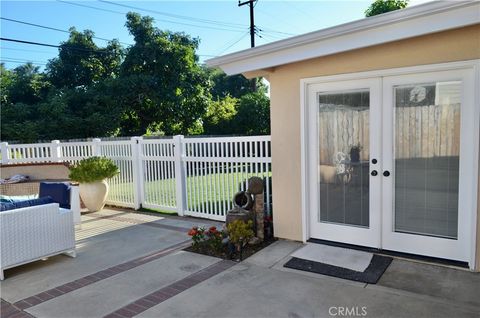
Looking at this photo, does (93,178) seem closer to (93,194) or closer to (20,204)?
(93,194)

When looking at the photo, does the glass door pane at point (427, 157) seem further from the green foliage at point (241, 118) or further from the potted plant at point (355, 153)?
the green foliage at point (241, 118)

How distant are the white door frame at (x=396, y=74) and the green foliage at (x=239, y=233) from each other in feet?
2.95

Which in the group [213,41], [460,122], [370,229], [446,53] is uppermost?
[213,41]

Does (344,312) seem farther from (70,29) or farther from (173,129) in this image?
(70,29)

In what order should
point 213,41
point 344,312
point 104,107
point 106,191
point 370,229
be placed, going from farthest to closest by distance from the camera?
point 213,41, point 104,107, point 106,191, point 370,229, point 344,312

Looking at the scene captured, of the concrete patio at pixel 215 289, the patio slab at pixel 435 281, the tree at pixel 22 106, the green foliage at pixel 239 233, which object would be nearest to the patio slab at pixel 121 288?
the concrete patio at pixel 215 289

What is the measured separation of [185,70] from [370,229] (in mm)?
14343

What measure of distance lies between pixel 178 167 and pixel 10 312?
4073 millimetres

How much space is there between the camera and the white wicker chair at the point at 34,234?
4.10m

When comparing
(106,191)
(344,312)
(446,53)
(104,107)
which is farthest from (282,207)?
(104,107)

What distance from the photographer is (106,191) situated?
308 inches

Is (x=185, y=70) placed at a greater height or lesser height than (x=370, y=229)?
greater

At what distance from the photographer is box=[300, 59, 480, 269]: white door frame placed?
3.76 m

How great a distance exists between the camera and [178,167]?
280 inches
